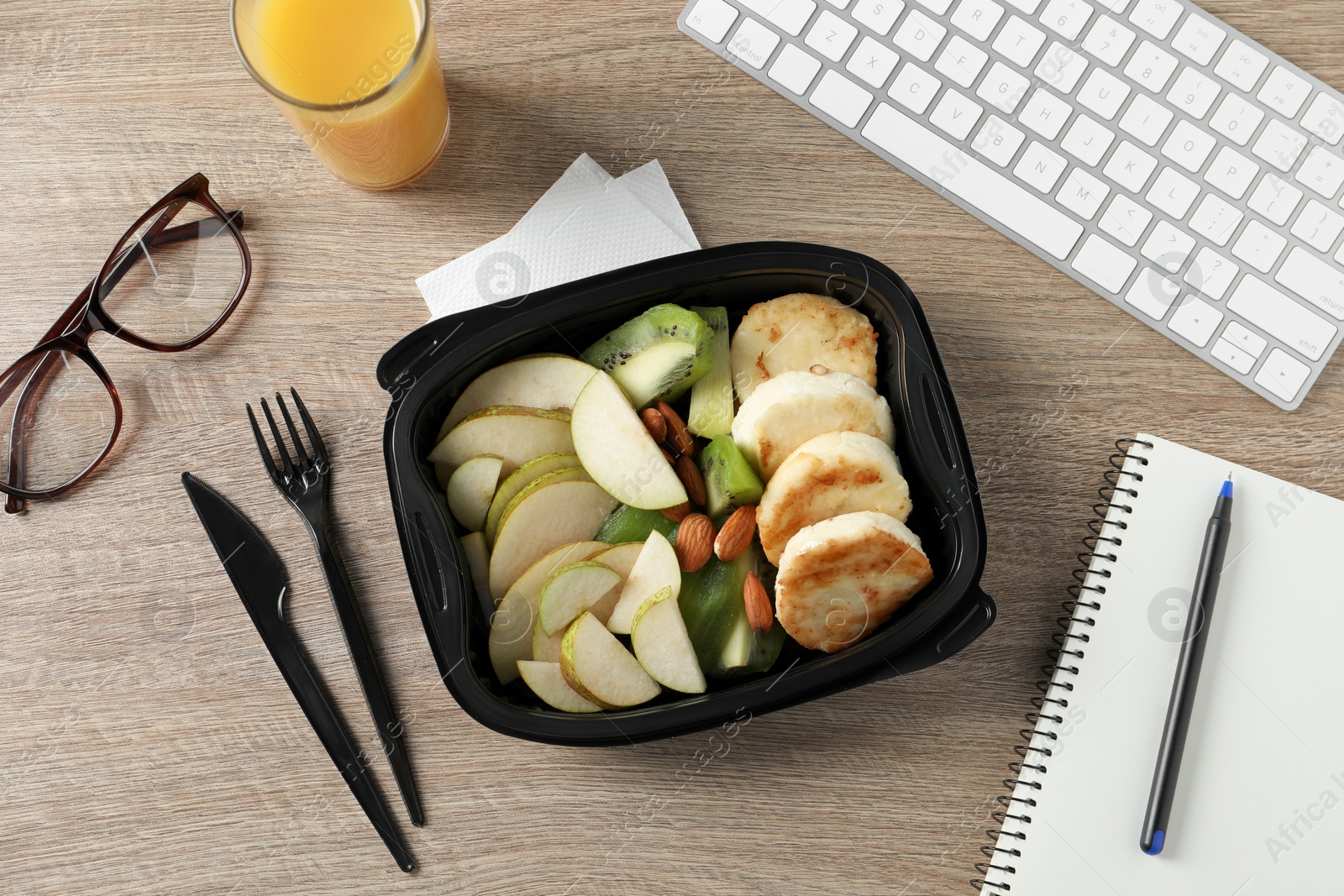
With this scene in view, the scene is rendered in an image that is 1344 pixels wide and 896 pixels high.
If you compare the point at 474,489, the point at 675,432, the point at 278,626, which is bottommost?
the point at 278,626

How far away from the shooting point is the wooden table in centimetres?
96

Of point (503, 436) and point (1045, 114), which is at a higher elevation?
point (1045, 114)

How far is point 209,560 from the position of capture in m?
0.99

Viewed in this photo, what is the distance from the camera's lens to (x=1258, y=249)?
0.99 metres

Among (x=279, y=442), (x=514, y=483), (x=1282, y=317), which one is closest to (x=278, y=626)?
(x=279, y=442)

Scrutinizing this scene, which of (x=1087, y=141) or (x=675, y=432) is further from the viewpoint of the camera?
(x=1087, y=141)

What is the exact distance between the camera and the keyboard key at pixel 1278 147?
100 centimetres

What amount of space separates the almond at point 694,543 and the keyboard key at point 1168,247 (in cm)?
58

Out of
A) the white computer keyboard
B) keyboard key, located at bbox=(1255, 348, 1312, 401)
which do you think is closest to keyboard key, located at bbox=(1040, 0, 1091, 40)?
the white computer keyboard

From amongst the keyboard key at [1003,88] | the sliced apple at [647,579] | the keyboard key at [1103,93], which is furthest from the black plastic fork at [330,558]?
the keyboard key at [1103,93]

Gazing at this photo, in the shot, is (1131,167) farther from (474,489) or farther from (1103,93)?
(474,489)

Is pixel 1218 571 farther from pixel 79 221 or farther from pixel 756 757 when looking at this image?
pixel 79 221

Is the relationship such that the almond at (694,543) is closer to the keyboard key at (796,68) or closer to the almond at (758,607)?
the almond at (758,607)

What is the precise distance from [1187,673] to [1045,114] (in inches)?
24.6
